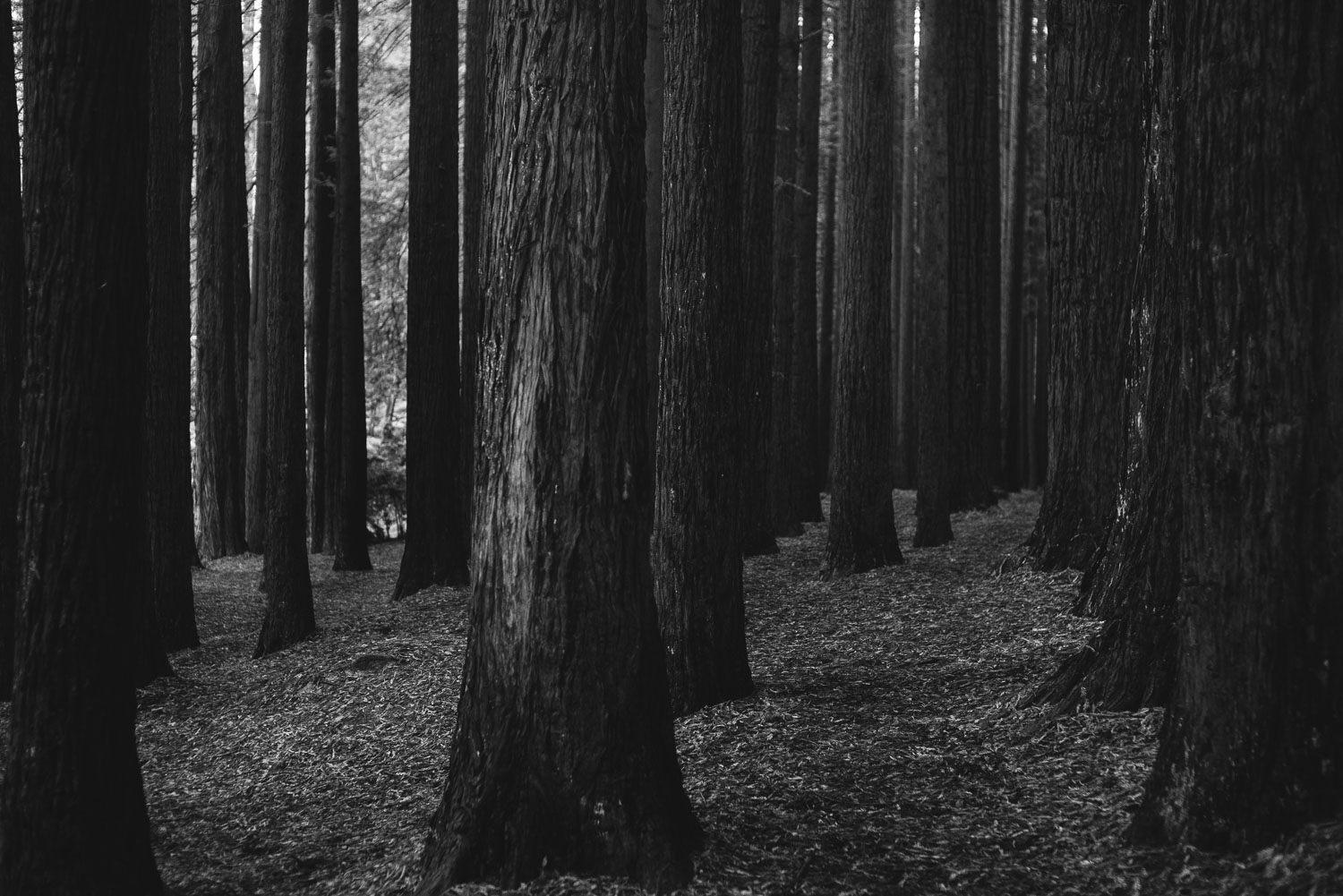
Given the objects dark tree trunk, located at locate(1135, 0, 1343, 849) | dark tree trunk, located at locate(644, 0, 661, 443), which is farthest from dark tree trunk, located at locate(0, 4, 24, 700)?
dark tree trunk, located at locate(1135, 0, 1343, 849)

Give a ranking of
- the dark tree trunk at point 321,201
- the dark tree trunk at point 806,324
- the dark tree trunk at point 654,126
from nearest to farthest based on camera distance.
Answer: the dark tree trunk at point 654,126
the dark tree trunk at point 321,201
the dark tree trunk at point 806,324

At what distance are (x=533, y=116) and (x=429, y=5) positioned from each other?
8.61 metres

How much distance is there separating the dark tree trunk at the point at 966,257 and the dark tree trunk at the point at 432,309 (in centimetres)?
644

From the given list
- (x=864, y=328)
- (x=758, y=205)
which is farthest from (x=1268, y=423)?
(x=758, y=205)

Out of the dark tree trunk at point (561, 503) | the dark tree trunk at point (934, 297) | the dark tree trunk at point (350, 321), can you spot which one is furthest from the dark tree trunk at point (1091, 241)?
the dark tree trunk at point (350, 321)

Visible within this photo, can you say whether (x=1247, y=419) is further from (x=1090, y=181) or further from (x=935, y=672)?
(x=1090, y=181)

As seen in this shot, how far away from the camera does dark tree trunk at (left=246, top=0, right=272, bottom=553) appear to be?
16.4m

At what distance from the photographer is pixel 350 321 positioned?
14.7m

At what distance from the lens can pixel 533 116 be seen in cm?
441

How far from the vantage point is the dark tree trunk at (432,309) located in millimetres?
12109

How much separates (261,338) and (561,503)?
44.7 feet

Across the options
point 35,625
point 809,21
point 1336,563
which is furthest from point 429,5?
point 1336,563

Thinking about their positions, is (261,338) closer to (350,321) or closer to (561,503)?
(350,321)

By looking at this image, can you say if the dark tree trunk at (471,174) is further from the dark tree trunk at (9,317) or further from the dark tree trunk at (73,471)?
the dark tree trunk at (73,471)
